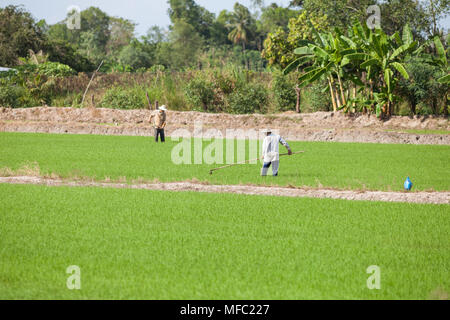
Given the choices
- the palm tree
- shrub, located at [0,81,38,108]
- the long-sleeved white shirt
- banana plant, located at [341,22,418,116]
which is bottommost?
the long-sleeved white shirt

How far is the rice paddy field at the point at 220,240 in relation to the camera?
20.2 feet

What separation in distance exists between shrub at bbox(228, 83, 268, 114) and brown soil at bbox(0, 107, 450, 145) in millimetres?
2346

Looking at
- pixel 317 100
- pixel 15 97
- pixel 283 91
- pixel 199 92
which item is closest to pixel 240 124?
pixel 283 91

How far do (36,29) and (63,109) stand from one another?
1822 cm

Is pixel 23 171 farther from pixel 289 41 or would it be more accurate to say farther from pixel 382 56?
pixel 289 41

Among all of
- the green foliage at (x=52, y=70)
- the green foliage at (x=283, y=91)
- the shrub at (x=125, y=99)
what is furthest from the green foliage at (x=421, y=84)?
the green foliage at (x=52, y=70)

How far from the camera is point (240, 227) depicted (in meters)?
9.20

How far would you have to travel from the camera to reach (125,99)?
34.0 metres

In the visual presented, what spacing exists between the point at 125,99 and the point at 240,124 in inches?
308

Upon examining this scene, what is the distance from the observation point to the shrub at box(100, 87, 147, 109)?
33.9 meters

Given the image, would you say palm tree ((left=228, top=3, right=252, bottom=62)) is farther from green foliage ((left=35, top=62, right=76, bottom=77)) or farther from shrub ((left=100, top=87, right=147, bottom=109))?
shrub ((left=100, top=87, right=147, bottom=109))

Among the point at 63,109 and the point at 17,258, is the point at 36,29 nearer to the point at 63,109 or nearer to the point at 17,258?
the point at 63,109

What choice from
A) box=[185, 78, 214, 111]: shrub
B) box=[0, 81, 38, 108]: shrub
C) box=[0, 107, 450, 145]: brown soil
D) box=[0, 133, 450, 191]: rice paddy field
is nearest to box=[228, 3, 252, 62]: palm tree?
box=[0, 81, 38, 108]: shrub
